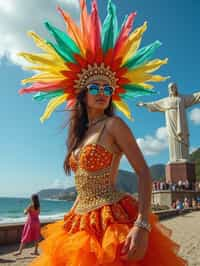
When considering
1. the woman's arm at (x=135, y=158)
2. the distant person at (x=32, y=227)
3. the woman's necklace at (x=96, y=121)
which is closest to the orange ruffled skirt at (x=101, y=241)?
the woman's arm at (x=135, y=158)

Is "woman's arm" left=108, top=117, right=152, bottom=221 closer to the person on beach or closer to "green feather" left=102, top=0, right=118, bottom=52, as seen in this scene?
the person on beach

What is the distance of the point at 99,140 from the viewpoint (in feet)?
5.87


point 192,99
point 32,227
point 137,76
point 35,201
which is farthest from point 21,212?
point 137,76

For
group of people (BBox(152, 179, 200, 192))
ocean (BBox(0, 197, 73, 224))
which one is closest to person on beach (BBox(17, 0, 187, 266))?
ocean (BBox(0, 197, 73, 224))

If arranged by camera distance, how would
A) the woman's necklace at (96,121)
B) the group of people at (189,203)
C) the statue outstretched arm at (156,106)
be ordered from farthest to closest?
the statue outstretched arm at (156,106) < the group of people at (189,203) < the woman's necklace at (96,121)

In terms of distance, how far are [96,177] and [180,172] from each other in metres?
21.3

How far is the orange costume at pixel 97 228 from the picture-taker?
1469 mm

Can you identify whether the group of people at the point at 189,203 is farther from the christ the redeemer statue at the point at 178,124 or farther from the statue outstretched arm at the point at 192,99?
the statue outstretched arm at the point at 192,99

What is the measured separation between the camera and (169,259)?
160 centimetres

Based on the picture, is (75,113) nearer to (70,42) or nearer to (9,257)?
(70,42)

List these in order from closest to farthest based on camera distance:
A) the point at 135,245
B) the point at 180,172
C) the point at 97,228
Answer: the point at 135,245 → the point at 97,228 → the point at 180,172

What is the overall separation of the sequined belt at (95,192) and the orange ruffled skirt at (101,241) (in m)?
0.04

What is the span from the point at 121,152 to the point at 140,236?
51cm

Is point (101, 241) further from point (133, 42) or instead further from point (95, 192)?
point (133, 42)
